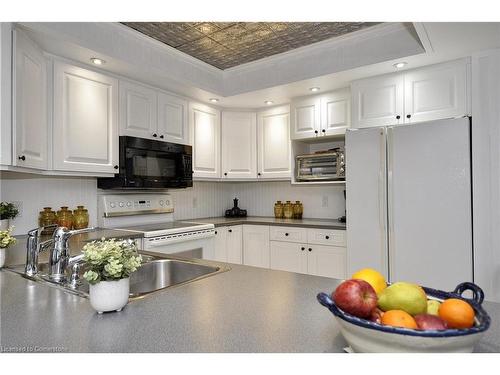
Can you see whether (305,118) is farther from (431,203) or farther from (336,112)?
(431,203)

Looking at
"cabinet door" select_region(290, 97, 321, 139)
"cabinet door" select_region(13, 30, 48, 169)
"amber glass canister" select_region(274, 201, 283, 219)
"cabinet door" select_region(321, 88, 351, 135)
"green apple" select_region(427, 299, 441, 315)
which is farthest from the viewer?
"amber glass canister" select_region(274, 201, 283, 219)

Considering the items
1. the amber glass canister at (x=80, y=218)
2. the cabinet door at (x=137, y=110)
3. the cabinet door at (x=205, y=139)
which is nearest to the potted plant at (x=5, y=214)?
the amber glass canister at (x=80, y=218)

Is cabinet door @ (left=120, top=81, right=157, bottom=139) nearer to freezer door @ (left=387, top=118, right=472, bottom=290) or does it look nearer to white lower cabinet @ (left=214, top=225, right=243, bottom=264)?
white lower cabinet @ (left=214, top=225, right=243, bottom=264)

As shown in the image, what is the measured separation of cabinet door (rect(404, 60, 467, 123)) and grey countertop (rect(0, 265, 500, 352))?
6.21ft

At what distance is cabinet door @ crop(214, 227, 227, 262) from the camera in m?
3.33

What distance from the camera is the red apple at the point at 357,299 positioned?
0.63 metres

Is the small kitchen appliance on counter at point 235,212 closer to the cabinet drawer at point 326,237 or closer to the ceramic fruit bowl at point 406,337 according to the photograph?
the cabinet drawer at point 326,237

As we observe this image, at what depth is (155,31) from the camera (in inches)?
100.0

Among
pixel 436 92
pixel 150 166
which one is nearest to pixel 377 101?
pixel 436 92

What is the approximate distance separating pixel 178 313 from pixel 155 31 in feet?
7.62

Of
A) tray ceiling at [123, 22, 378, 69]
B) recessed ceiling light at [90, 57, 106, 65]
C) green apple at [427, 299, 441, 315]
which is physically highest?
tray ceiling at [123, 22, 378, 69]

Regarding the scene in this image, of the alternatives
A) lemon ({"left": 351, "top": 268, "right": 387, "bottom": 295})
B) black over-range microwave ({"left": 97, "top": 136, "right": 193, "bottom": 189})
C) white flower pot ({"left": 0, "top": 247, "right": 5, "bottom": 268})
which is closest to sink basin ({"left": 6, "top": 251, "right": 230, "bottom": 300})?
white flower pot ({"left": 0, "top": 247, "right": 5, "bottom": 268})

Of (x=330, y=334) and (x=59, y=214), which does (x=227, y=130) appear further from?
(x=330, y=334)

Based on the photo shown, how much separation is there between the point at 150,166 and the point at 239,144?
1.24 metres
